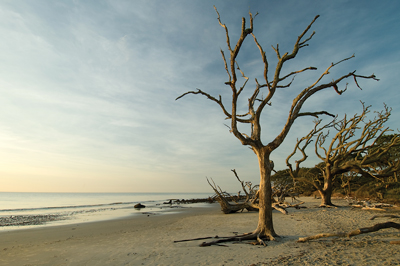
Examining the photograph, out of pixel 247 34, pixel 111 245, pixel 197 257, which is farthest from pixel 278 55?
pixel 111 245

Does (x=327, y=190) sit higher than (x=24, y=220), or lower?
higher

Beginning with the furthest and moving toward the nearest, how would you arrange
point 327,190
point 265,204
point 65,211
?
point 65,211, point 327,190, point 265,204

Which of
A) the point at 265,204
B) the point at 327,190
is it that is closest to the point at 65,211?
the point at 265,204

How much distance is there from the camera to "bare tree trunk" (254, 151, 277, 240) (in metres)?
7.93

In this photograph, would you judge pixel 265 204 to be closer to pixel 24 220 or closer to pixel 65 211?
pixel 24 220

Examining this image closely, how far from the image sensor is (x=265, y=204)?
26.2 ft

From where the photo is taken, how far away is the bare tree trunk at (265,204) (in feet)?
26.0

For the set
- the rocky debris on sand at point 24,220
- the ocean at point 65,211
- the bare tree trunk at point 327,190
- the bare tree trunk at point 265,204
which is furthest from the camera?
the bare tree trunk at point 327,190

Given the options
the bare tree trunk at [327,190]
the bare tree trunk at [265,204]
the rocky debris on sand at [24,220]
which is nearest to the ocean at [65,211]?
the rocky debris on sand at [24,220]

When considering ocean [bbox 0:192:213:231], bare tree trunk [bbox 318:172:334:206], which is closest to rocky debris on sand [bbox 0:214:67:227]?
ocean [bbox 0:192:213:231]

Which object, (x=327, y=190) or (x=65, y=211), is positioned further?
(x=65, y=211)

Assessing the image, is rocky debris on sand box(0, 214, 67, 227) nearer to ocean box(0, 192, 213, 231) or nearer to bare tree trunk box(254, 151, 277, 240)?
ocean box(0, 192, 213, 231)

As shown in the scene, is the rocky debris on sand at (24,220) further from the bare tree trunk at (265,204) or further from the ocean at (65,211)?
the bare tree trunk at (265,204)

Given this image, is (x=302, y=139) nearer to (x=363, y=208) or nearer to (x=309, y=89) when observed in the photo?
(x=363, y=208)
